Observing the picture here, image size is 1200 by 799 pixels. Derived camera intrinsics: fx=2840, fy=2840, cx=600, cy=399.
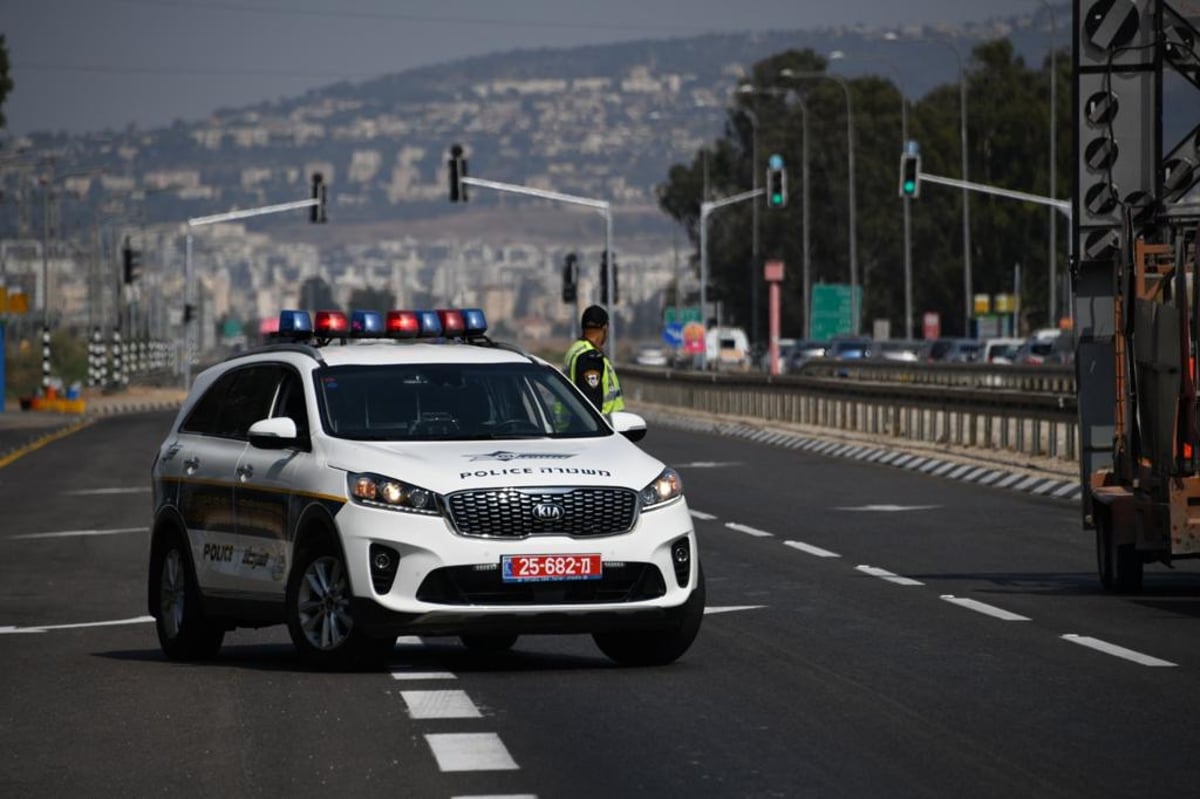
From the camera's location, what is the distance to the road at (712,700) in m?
9.67

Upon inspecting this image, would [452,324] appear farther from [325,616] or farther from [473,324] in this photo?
[325,616]

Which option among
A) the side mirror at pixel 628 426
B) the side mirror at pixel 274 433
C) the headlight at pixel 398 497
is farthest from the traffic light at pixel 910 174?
the headlight at pixel 398 497

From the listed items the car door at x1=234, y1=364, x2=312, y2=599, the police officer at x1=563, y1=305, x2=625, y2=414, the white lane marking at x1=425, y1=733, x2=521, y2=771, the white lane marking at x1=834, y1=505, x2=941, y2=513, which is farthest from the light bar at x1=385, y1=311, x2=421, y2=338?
the white lane marking at x1=834, y1=505, x2=941, y2=513

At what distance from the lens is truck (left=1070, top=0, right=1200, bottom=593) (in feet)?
53.2

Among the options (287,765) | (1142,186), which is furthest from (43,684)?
(1142,186)

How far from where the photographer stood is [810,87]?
151 m

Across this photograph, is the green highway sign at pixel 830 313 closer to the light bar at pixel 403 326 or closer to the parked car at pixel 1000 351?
the parked car at pixel 1000 351

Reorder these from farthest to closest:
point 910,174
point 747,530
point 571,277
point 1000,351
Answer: point 1000,351
point 910,174
point 571,277
point 747,530

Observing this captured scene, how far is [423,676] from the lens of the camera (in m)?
13.0

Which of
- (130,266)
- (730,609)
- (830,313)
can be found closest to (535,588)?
(730,609)

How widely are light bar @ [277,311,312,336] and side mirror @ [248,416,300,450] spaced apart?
122 centimetres

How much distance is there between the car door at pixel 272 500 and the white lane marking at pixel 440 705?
130 cm

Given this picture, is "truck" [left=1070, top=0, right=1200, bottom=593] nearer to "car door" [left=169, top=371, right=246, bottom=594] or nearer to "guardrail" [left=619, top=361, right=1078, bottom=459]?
"car door" [left=169, top=371, right=246, bottom=594]

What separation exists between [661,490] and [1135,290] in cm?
531
